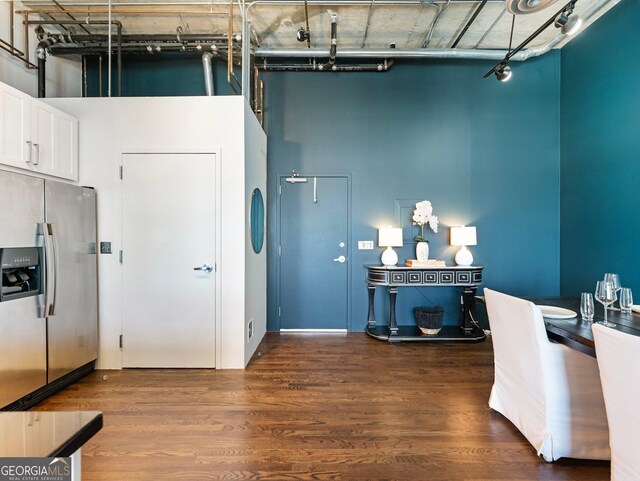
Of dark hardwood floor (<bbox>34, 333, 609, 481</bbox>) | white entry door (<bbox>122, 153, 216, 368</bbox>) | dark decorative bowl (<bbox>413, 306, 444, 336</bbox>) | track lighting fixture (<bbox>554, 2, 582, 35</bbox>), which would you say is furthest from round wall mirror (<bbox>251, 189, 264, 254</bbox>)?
track lighting fixture (<bbox>554, 2, 582, 35</bbox>)

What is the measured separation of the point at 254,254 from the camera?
3.52 m

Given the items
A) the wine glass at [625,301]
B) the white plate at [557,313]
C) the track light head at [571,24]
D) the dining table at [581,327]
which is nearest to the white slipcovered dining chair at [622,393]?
the dining table at [581,327]

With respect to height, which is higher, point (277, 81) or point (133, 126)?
point (277, 81)

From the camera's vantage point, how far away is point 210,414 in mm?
2328

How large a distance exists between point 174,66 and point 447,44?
359 cm

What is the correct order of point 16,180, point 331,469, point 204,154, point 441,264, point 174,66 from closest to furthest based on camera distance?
point 331,469
point 16,180
point 204,154
point 441,264
point 174,66

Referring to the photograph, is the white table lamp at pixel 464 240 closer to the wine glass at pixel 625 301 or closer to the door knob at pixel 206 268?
the wine glass at pixel 625 301

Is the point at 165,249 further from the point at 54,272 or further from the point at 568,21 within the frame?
the point at 568,21

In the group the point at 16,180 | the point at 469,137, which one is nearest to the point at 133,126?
the point at 16,180

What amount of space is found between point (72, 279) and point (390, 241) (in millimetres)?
3321

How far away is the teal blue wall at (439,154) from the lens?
168 inches

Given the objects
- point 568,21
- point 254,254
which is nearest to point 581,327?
point 568,21

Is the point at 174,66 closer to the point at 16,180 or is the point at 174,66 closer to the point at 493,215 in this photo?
the point at 16,180

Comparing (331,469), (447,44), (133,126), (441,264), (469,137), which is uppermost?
(447,44)
